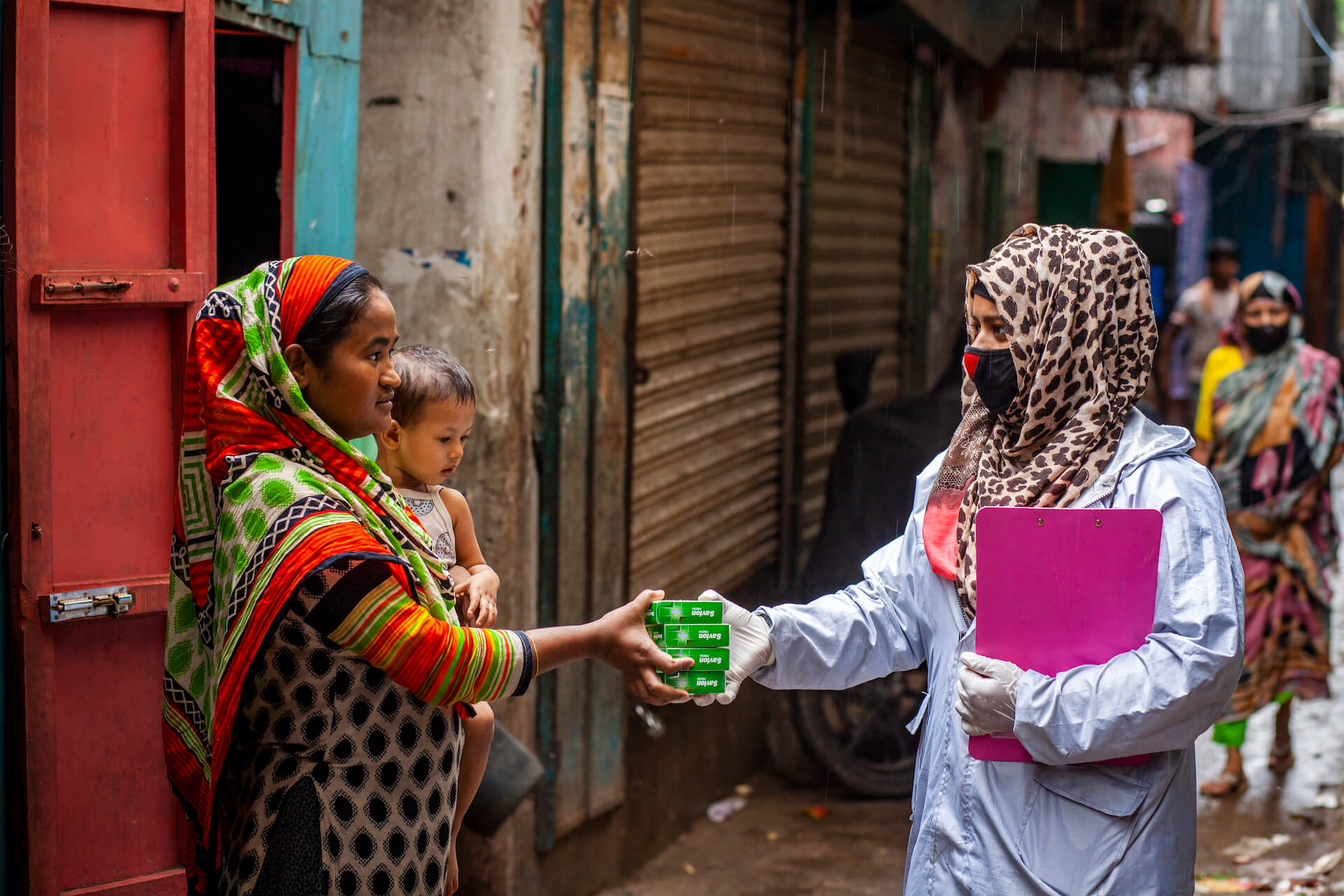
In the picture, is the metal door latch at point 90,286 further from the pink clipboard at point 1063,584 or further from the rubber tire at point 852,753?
the rubber tire at point 852,753

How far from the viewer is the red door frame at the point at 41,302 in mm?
2738

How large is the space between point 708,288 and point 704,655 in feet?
11.9

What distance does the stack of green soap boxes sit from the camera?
2518 mm

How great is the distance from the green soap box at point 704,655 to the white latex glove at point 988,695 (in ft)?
1.51

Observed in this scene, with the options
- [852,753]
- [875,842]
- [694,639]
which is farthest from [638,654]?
[852,753]

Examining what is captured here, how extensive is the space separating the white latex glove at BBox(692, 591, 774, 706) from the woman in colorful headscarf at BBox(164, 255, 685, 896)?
0.47m

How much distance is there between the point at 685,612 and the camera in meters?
2.53

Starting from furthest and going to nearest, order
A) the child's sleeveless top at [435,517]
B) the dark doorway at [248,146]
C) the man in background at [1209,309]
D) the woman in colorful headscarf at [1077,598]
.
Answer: the man in background at [1209,309]
the dark doorway at [248,146]
the child's sleeveless top at [435,517]
the woman in colorful headscarf at [1077,598]

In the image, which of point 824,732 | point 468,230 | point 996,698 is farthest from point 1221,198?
point 996,698

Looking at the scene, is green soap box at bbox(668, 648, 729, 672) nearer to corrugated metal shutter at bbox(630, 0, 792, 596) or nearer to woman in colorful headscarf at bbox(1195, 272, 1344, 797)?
corrugated metal shutter at bbox(630, 0, 792, 596)

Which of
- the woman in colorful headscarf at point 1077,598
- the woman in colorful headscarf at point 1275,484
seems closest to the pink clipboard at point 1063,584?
the woman in colorful headscarf at point 1077,598

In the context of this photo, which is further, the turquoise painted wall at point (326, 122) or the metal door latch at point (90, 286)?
the turquoise painted wall at point (326, 122)

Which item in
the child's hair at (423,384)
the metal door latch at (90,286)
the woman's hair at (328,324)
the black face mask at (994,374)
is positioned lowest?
the child's hair at (423,384)

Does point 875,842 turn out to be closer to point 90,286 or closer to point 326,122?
point 326,122
